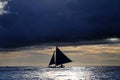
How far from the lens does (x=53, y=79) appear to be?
425ft

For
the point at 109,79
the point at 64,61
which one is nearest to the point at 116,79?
the point at 109,79

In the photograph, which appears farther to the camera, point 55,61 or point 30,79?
point 55,61

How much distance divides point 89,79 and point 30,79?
1726 cm

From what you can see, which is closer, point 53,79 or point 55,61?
point 53,79

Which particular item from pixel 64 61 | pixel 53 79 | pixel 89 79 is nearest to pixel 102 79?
pixel 89 79

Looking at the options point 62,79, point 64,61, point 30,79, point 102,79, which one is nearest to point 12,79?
point 30,79

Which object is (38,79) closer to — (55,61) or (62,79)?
(62,79)

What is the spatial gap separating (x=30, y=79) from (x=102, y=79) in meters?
20.3

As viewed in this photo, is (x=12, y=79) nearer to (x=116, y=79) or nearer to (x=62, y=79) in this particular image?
(x=62, y=79)

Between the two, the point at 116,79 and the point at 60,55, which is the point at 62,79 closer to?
the point at 116,79

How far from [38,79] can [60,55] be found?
63704 mm

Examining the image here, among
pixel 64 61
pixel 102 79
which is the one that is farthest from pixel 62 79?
pixel 64 61

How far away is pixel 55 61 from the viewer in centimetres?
19588

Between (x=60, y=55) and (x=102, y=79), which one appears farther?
(x=60, y=55)
